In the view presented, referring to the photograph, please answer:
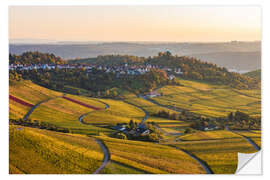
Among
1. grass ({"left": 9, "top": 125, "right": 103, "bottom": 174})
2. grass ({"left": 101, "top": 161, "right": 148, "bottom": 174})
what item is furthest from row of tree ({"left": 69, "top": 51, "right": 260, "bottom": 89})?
grass ({"left": 9, "top": 125, "right": 103, "bottom": 174})

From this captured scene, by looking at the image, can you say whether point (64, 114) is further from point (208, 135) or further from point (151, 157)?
point (208, 135)

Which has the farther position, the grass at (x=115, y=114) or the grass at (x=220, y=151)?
the grass at (x=115, y=114)

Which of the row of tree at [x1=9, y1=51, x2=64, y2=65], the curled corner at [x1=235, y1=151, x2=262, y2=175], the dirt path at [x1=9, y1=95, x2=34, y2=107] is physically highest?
the row of tree at [x1=9, y1=51, x2=64, y2=65]

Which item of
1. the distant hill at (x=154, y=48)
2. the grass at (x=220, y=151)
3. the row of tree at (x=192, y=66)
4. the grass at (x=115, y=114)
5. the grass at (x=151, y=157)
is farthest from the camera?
the row of tree at (x=192, y=66)

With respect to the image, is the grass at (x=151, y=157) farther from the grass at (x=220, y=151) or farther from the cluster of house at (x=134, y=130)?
the cluster of house at (x=134, y=130)

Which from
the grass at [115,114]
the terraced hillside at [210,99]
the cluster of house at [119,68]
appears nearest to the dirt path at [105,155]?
the grass at [115,114]

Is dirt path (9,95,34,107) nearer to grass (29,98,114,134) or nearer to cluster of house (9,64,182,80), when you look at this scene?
grass (29,98,114,134)
